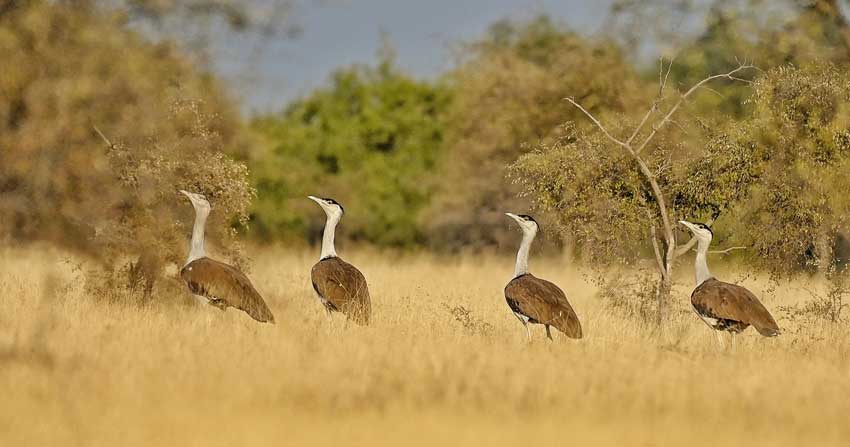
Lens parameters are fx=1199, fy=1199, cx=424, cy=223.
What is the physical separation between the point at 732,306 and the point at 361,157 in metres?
24.1

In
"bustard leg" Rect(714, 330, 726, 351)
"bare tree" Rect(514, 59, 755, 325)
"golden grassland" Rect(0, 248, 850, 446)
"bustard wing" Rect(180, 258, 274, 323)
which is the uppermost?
"bare tree" Rect(514, 59, 755, 325)

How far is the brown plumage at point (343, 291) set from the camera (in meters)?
11.2

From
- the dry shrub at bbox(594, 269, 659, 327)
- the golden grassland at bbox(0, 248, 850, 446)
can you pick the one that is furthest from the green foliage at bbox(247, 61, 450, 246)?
the golden grassland at bbox(0, 248, 850, 446)

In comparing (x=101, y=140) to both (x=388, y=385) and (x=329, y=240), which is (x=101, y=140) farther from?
(x=388, y=385)

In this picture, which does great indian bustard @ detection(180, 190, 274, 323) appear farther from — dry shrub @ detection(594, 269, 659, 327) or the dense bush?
dry shrub @ detection(594, 269, 659, 327)

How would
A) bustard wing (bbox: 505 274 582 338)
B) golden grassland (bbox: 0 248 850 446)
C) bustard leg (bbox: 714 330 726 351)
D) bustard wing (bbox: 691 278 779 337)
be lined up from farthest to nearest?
bustard leg (bbox: 714 330 726 351) → bustard wing (bbox: 505 274 582 338) → bustard wing (bbox: 691 278 779 337) → golden grassland (bbox: 0 248 850 446)

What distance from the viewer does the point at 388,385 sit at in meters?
7.68

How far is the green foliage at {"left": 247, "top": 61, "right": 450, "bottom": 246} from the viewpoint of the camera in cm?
3241

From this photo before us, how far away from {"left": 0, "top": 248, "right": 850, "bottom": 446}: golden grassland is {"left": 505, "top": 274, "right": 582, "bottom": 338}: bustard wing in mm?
207

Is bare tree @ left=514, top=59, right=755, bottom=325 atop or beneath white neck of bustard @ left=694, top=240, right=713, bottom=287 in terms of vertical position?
atop

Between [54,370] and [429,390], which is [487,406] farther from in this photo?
[54,370]

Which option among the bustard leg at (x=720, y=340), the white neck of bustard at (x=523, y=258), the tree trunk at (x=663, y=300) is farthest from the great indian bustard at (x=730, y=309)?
the tree trunk at (x=663, y=300)

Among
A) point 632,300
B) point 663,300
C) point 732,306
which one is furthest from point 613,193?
point 732,306

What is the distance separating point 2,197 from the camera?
37.5ft
